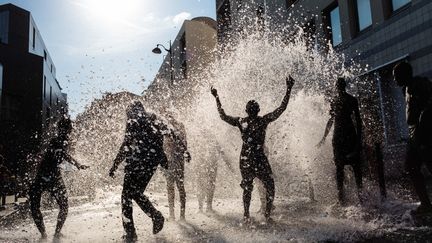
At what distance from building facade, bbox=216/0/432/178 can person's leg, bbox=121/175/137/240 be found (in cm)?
581

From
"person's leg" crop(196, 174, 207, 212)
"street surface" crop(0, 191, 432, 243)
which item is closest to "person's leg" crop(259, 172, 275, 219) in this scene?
"street surface" crop(0, 191, 432, 243)

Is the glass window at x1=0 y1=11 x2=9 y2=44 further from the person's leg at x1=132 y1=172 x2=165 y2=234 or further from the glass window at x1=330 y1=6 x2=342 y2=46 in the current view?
the person's leg at x1=132 y1=172 x2=165 y2=234

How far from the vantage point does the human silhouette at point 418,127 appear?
4.90 meters

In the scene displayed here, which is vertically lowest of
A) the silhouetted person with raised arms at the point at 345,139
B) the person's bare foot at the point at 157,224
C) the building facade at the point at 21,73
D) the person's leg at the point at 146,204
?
the person's bare foot at the point at 157,224

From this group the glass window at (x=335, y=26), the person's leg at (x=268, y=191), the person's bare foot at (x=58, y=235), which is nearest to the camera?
the person's leg at (x=268, y=191)

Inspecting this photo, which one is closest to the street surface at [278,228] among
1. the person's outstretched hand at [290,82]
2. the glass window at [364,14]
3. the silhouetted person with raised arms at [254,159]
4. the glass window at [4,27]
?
the silhouetted person with raised arms at [254,159]

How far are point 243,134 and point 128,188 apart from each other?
5.67 ft

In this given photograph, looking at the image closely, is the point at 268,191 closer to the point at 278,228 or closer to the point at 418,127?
the point at 278,228

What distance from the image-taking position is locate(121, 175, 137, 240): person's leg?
514 cm

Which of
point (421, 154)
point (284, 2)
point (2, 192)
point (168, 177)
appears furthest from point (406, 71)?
point (284, 2)

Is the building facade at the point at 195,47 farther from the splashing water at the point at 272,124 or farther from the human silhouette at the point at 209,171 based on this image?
the human silhouette at the point at 209,171

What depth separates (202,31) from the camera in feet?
126

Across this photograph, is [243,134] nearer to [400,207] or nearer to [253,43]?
[400,207]

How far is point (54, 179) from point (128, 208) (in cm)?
159
